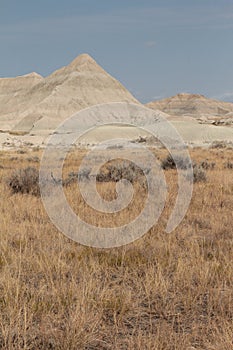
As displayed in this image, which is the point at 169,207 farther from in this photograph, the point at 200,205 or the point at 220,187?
the point at 220,187

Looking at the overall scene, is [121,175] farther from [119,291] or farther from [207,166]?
[119,291]

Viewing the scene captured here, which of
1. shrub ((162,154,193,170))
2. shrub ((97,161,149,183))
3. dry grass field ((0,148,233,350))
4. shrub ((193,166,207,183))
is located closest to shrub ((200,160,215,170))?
shrub ((162,154,193,170))

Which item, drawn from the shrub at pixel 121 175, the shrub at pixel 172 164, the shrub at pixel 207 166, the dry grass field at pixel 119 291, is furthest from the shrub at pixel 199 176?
the dry grass field at pixel 119 291

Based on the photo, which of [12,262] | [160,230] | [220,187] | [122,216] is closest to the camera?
[12,262]

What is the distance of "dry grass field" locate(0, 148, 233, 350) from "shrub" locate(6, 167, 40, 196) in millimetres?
3388

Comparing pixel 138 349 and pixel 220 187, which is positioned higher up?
pixel 220 187

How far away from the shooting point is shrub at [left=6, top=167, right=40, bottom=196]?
9.72 metres

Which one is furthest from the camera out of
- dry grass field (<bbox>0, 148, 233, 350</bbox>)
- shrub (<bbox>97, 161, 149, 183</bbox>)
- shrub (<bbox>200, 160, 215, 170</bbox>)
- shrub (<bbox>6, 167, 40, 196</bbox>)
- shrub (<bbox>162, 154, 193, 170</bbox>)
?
shrub (<bbox>200, 160, 215, 170</bbox>)

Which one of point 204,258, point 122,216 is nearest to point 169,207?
point 122,216

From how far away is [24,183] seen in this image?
981 cm

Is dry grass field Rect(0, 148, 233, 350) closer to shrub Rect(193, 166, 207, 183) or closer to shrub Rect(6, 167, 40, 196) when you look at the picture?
shrub Rect(6, 167, 40, 196)

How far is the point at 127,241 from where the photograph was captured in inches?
212

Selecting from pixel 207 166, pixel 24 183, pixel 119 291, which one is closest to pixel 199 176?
pixel 207 166

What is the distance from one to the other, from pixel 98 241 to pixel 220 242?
174 cm
